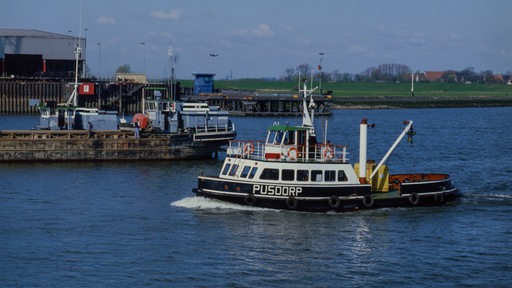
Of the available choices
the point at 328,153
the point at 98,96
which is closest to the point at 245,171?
the point at 328,153

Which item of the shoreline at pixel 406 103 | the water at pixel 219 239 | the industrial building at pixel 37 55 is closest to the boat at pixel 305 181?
the water at pixel 219 239

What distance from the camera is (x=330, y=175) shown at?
45969 millimetres

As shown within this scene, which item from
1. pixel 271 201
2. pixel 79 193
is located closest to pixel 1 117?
pixel 79 193

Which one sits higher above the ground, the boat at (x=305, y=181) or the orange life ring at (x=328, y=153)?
the orange life ring at (x=328, y=153)

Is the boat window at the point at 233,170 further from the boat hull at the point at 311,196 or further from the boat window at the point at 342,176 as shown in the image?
the boat window at the point at 342,176

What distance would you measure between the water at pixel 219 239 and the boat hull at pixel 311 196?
1.46ft

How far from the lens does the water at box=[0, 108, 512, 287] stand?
3516 cm

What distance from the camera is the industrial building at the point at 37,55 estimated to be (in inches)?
5335

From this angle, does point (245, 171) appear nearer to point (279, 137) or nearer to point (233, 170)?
point (233, 170)

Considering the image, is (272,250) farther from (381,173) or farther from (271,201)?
(381,173)

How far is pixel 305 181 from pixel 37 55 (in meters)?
101

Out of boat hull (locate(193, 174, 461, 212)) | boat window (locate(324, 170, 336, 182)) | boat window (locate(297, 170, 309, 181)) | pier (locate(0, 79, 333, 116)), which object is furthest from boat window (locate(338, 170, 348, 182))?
pier (locate(0, 79, 333, 116))

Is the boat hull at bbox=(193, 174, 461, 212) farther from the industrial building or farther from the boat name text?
the industrial building

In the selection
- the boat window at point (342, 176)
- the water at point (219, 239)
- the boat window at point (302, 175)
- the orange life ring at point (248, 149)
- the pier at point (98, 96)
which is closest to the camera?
the water at point (219, 239)
